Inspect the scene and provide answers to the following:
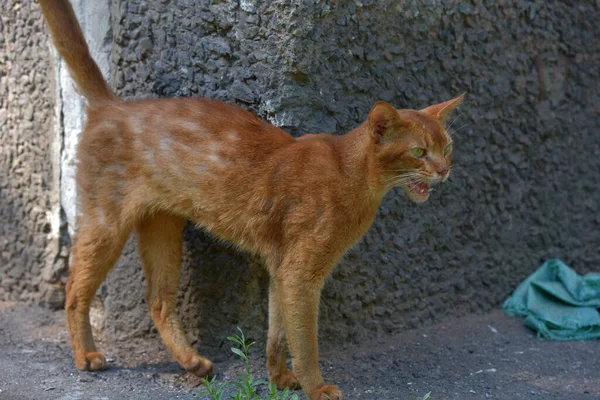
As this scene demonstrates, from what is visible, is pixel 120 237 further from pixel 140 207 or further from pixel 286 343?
pixel 286 343

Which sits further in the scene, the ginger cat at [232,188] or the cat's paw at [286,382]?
the cat's paw at [286,382]

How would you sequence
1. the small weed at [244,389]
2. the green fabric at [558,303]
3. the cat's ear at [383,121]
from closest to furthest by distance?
1. the cat's ear at [383,121]
2. the small weed at [244,389]
3. the green fabric at [558,303]

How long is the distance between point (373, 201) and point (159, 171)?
46.6 inches

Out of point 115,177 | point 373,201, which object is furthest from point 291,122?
point 115,177

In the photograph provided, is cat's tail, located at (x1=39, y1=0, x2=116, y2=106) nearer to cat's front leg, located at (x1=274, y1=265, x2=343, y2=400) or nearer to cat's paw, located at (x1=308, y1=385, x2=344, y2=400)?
cat's front leg, located at (x1=274, y1=265, x2=343, y2=400)

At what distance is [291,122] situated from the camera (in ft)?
14.6

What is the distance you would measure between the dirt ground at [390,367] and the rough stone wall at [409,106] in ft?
0.55

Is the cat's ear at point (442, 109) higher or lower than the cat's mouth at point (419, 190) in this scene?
higher

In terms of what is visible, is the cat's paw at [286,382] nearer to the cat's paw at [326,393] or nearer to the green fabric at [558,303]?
the cat's paw at [326,393]

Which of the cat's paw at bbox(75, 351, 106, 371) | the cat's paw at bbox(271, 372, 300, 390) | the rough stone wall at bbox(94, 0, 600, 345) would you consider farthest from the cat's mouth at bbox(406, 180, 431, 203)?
the cat's paw at bbox(75, 351, 106, 371)

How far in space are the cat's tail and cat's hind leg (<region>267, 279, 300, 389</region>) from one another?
152cm

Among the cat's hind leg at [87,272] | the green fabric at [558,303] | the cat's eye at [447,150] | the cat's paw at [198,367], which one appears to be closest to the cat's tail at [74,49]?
the cat's hind leg at [87,272]

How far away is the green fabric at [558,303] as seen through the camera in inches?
211

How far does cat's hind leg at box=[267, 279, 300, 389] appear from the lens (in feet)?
14.3
